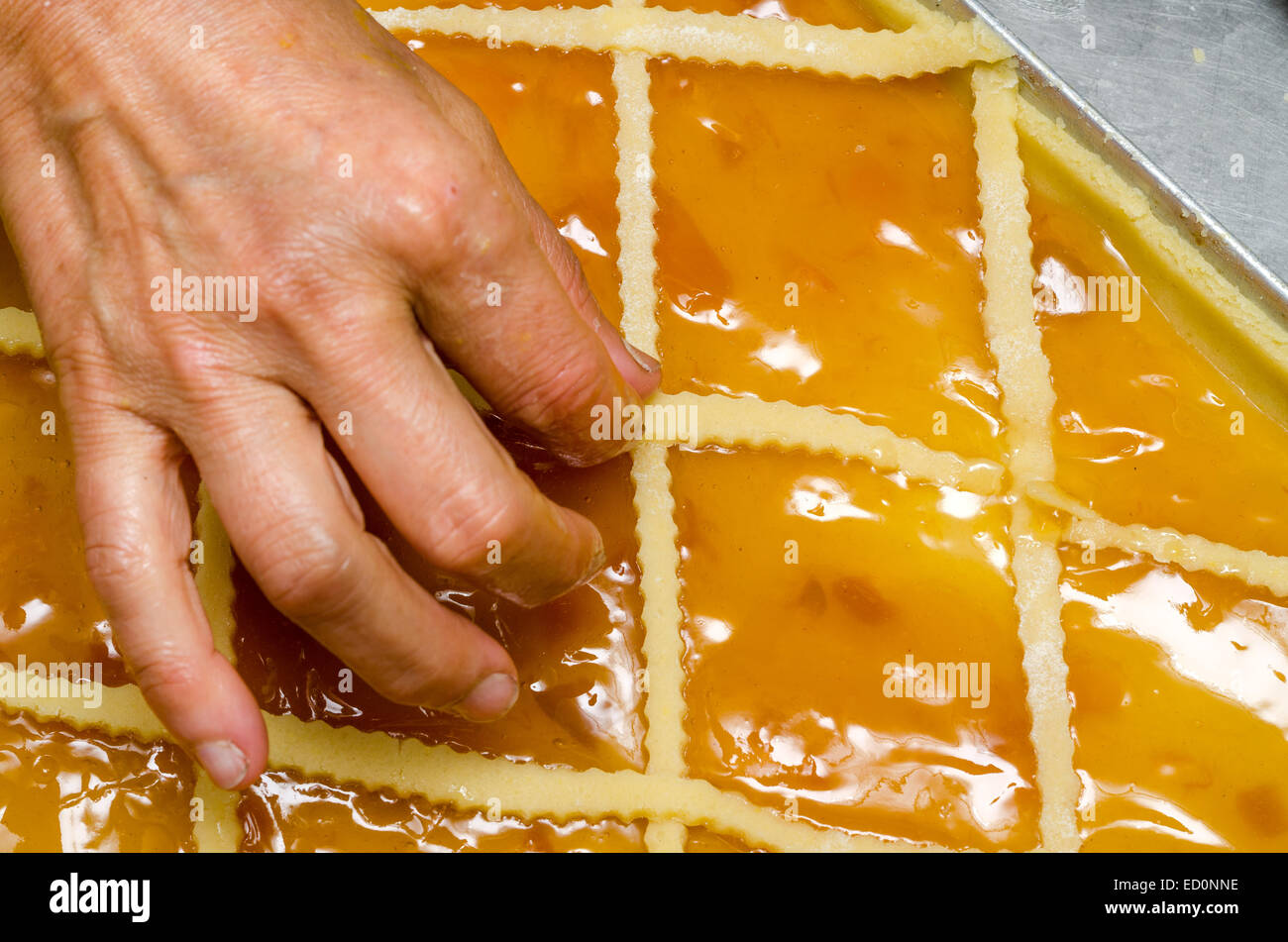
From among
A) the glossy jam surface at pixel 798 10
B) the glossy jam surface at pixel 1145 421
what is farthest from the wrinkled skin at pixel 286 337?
the glossy jam surface at pixel 1145 421

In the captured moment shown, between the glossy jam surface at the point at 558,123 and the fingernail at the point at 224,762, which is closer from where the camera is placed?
the fingernail at the point at 224,762

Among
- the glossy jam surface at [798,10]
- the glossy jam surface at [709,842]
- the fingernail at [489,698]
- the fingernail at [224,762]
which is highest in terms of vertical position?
Result: the glossy jam surface at [798,10]

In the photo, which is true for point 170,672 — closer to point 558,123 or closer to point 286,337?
point 286,337

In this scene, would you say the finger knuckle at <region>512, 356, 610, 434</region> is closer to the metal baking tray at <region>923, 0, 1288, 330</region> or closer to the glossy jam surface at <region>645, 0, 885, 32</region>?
the glossy jam surface at <region>645, 0, 885, 32</region>

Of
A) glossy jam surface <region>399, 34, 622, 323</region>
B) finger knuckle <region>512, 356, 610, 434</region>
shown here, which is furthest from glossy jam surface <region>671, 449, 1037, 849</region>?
glossy jam surface <region>399, 34, 622, 323</region>

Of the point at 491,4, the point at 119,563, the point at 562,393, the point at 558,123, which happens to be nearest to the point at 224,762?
the point at 119,563

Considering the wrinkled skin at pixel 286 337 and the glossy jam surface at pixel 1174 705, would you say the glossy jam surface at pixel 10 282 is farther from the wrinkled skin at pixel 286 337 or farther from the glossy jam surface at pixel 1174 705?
the glossy jam surface at pixel 1174 705
